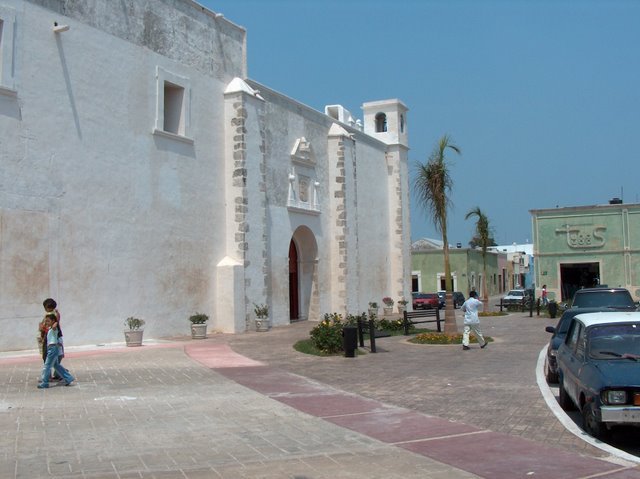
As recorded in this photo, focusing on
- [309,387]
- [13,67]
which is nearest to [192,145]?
[13,67]

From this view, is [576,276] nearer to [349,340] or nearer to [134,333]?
[349,340]

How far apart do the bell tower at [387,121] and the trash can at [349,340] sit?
78.0 feet

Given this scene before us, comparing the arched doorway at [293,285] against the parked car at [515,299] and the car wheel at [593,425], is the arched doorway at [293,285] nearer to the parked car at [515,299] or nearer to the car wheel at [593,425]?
the parked car at [515,299]

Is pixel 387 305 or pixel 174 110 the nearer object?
pixel 174 110

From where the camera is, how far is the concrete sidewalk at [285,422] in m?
6.63

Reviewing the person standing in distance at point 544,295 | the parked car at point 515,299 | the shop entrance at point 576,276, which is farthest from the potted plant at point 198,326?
the shop entrance at point 576,276

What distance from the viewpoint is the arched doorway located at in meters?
29.6

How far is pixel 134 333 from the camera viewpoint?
58.7ft

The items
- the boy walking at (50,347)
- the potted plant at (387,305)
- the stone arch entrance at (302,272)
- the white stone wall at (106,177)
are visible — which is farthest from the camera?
the potted plant at (387,305)

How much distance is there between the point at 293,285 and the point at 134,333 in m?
12.6

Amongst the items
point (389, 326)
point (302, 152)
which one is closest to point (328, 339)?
point (389, 326)

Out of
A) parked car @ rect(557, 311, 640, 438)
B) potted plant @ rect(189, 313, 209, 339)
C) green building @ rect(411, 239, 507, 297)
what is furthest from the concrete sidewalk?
green building @ rect(411, 239, 507, 297)

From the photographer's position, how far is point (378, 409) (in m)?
9.74

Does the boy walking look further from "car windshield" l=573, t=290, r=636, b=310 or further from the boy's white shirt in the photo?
"car windshield" l=573, t=290, r=636, b=310
